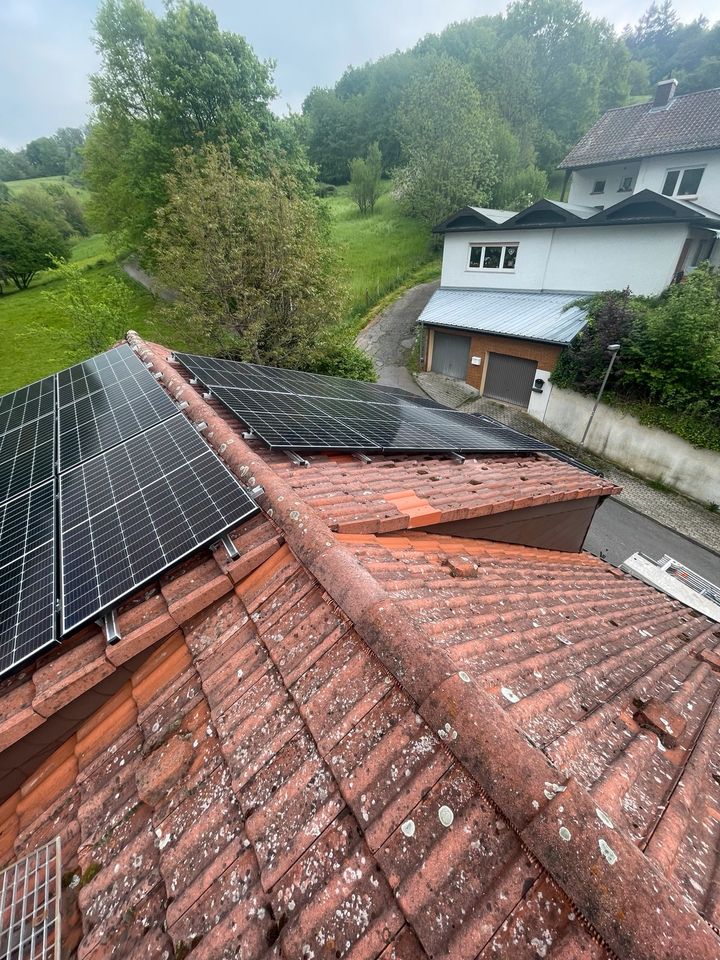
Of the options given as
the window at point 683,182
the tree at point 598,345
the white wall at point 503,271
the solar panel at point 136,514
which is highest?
the window at point 683,182

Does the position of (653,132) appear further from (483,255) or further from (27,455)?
(27,455)

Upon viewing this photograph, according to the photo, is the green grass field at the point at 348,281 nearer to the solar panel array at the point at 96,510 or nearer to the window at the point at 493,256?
the window at the point at 493,256

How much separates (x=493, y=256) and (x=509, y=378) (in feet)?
25.4

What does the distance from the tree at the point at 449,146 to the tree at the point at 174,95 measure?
1441 centimetres

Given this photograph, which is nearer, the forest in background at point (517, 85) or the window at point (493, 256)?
the window at point (493, 256)

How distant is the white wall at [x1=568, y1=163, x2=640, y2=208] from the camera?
2610 cm

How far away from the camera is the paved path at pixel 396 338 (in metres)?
24.4

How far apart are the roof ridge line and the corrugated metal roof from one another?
17.9m

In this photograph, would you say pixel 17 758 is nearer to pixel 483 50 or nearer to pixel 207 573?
pixel 207 573

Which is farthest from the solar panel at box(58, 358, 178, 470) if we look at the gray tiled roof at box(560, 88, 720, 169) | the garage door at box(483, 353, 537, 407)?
the gray tiled roof at box(560, 88, 720, 169)

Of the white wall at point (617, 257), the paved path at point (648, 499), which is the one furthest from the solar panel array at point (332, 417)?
the white wall at point (617, 257)

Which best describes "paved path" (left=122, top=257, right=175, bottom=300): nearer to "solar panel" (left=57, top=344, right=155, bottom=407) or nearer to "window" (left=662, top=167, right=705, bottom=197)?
"solar panel" (left=57, top=344, right=155, bottom=407)

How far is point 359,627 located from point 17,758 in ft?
8.21

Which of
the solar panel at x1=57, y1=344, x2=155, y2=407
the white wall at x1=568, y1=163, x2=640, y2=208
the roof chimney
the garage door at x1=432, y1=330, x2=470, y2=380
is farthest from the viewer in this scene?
the white wall at x1=568, y1=163, x2=640, y2=208
